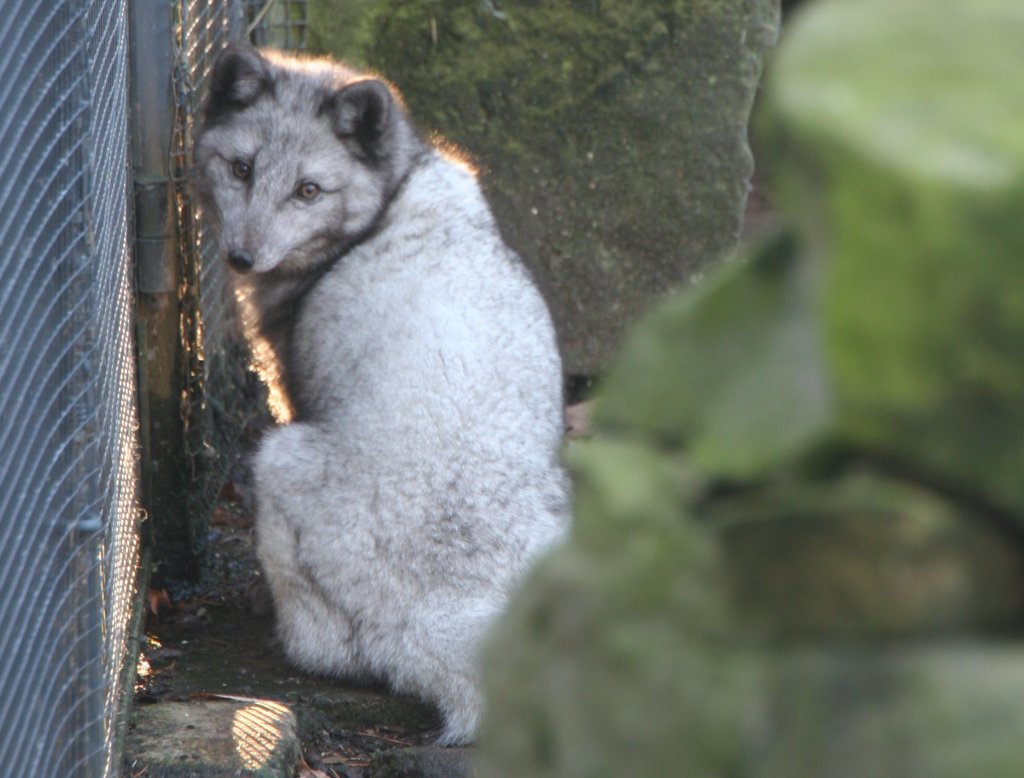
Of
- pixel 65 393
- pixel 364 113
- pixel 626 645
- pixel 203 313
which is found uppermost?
pixel 626 645

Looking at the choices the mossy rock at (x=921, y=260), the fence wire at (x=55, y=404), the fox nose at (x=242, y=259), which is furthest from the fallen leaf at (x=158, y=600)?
the mossy rock at (x=921, y=260)

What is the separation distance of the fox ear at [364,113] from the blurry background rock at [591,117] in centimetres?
150

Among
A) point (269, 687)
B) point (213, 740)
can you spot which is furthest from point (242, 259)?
point (213, 740)

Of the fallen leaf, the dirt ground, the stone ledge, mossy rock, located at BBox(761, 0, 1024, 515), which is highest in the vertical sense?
mossy rock, located at BBox(761, 0, 1024, 515)

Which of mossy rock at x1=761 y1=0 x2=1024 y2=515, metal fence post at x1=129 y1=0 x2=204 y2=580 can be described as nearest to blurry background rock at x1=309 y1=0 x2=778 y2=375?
metal fence post at x1=129 y1=0 x2=204 y2=580

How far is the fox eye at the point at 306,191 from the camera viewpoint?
4.62m

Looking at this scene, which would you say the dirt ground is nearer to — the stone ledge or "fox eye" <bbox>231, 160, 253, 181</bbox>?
the stone ledge

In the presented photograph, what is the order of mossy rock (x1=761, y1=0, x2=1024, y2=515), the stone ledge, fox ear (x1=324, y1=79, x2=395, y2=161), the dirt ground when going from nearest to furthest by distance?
mossy rock (x1=761, y1=0, x2=1024, y2=515) → the stone ledge → the dirt ground → fox ear (x1=324, y1=79, x2=395, y2=161)

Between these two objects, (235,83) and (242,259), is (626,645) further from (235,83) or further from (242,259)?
(235,83)

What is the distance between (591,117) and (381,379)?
2452mm

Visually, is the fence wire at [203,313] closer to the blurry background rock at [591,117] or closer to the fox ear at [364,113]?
the fox ear at [364,113]

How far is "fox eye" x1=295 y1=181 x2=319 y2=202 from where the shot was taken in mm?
4625

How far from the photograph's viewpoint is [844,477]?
42.6 inches

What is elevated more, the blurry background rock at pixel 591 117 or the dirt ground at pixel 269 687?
the blurry background rock at pixel 591 117
